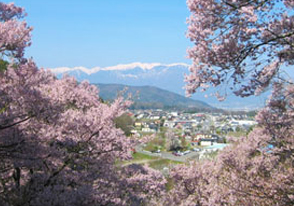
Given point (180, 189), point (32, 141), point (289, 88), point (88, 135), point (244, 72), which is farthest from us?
point (180, 189)

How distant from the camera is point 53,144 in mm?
6688

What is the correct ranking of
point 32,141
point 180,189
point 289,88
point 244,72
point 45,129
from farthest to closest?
point 180,189 < point 289,88 < point 244,72 < point 45,129 < point 32,141

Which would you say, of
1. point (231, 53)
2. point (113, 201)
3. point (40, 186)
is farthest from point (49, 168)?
point (231, 53)

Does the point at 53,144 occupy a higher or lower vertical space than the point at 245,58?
lower

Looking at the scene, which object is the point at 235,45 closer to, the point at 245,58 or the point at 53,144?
the point at 245,58

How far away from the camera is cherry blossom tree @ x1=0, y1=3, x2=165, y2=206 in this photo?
537cm

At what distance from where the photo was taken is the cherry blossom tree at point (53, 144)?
5371 mm

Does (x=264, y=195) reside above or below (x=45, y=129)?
below

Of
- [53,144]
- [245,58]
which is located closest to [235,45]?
[245,58]

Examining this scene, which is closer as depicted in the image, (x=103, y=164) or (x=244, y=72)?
(x=244, y=72)

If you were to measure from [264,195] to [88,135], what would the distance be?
4.22 m

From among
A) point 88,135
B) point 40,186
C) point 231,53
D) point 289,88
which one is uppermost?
point 231,53

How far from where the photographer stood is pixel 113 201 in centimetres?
691

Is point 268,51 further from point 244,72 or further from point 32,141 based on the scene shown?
point 32,141
